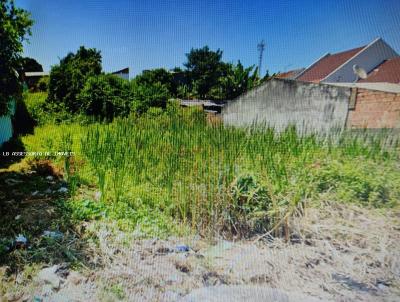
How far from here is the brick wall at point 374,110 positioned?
10.2 feet

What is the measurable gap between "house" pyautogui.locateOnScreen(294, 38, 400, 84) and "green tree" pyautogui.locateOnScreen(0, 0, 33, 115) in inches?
160

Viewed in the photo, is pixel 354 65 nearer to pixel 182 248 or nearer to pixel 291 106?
pixel 291 106

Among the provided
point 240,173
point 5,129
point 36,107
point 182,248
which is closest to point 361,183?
point 240,173

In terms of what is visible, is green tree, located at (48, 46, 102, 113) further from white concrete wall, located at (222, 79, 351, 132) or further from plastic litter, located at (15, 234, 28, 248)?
plastic litter, located at (15, 234, 28, 248)

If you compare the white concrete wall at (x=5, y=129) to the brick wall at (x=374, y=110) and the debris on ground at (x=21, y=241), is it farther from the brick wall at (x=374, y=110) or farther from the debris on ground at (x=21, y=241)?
the brick wall at (x=374, y=110)

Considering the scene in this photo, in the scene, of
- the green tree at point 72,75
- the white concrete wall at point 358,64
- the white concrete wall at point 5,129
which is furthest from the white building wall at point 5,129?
the white concrete wall at point 358,64

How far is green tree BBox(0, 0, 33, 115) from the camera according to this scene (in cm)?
264

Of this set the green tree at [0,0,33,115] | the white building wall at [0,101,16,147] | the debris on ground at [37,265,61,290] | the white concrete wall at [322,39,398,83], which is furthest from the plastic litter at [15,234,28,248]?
the white concrete wall at [322,39,398,83]

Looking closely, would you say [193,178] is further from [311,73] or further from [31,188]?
[311,73]

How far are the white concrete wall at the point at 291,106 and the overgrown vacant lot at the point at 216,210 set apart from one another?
1.44 ft

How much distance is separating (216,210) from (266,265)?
67 cm

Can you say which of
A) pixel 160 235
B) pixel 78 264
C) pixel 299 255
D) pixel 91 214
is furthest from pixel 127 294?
pixel 299 255

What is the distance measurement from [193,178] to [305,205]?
1.10 metres

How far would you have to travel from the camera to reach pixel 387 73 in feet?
14.8
